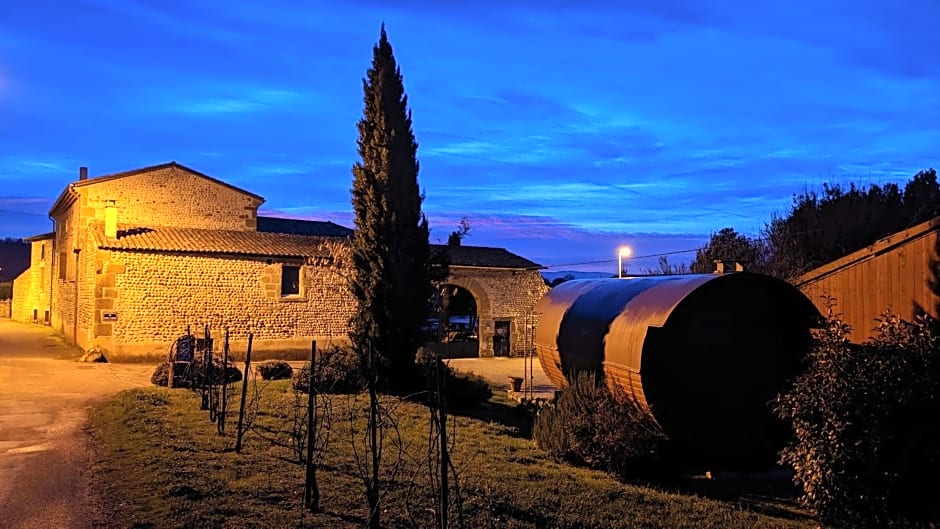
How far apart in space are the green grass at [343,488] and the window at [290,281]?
46.7ft

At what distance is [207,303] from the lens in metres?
23.7

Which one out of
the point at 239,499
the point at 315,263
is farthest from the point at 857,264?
the point at 315,263

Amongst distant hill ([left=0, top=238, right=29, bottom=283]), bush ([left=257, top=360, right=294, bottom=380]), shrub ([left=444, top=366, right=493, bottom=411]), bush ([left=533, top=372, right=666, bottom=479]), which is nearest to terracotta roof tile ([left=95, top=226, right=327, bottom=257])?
bush ([left=257, top=360, right=294, bottom=380])

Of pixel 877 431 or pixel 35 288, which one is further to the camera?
pixel 35 288

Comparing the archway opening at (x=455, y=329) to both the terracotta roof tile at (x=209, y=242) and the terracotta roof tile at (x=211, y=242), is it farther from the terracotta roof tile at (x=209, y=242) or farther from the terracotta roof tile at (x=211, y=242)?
the terracotta roof tile at (x=209, y=242)

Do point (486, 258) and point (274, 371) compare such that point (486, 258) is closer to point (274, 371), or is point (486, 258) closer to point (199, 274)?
point (199, 274)

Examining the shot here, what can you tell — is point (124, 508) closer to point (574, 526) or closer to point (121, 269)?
point (574, 526)

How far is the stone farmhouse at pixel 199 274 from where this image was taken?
2238 cm

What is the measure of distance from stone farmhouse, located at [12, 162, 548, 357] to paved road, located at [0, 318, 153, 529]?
2.15 meters

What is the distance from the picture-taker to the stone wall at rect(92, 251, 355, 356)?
870 inches

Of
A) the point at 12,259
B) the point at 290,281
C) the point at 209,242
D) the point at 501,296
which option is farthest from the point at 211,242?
the point at 12,259

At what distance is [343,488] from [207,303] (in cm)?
1775

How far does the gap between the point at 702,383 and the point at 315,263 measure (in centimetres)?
1680

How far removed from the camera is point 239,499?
23.4ft
